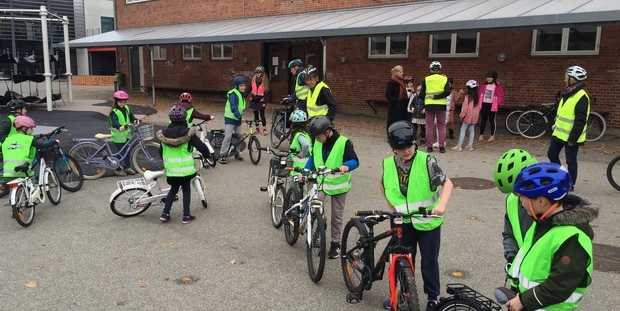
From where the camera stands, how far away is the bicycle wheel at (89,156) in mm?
8875

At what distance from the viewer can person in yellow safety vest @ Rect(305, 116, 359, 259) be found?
15.7 feet

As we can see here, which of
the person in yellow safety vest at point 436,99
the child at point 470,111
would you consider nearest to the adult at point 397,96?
the person in yellow safety vest at point 436,99

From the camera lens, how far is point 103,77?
134ft

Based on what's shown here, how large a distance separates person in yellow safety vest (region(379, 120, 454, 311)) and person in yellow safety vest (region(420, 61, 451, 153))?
730 cm

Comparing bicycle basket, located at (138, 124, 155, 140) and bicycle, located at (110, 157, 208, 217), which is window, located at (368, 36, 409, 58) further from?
bicycle, located at (110, 157, 208, 217)

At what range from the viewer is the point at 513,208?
2.93 meters

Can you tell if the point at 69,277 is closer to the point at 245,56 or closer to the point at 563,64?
the point at 563,64

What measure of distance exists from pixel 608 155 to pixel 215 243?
9.27 m

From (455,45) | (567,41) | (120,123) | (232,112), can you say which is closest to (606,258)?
(232,112)

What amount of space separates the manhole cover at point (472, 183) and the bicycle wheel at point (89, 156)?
627cm

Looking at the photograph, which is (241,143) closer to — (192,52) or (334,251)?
(334,251)

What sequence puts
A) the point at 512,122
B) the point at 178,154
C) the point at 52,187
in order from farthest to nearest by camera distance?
the point at 512,122 < the point at 52,187 < the point at 178,154

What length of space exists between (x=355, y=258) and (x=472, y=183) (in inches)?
193

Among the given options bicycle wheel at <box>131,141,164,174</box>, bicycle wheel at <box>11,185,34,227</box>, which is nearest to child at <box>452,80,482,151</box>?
bicycle wheel at <box>131,141,164,174</box>
